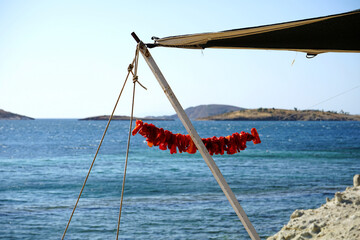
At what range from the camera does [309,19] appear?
11.6ft

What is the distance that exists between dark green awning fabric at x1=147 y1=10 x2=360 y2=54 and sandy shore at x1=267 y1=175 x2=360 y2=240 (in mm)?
3992

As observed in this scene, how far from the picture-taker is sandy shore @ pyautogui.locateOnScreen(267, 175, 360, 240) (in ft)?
23.0

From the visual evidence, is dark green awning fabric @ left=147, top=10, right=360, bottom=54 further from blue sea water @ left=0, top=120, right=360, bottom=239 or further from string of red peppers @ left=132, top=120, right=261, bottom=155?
blue sea water @ left=0, top=120, right=360, bottom=239

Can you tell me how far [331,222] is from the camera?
7.71 meters

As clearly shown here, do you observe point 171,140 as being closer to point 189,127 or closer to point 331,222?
point 189,127

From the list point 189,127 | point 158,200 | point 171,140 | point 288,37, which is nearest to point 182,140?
point 171,140

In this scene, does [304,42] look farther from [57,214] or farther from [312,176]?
[312,176]

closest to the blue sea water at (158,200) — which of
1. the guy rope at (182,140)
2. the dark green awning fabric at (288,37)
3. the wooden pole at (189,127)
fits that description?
the guy rope at (182,140)

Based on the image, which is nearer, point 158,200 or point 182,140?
point 182,140

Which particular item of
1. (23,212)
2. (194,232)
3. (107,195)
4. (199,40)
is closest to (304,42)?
(199,40)

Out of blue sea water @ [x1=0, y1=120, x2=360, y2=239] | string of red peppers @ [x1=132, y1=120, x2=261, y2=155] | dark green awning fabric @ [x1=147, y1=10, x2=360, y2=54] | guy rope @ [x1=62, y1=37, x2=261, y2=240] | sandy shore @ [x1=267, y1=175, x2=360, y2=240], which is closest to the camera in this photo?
dark green awning fabric @ [x1=147, y1=10, x2=360, y2=54]

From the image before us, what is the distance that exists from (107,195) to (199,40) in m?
15.4

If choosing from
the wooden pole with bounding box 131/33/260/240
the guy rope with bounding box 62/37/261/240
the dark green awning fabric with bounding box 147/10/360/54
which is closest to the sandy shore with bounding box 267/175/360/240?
the guy rope with bounding box 62/37/261/240

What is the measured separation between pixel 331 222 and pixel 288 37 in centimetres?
512
